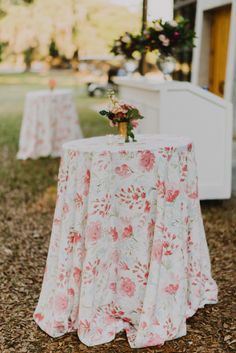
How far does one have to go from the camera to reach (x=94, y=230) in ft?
11.0

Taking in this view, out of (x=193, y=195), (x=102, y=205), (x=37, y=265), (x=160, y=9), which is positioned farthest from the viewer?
(x=160, y=9)

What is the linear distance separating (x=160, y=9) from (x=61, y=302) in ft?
16.6

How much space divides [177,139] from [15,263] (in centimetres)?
193

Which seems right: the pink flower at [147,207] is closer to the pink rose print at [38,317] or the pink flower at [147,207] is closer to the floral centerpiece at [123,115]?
the floral centerpiece at [123,115]

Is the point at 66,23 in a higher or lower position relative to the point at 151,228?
higher

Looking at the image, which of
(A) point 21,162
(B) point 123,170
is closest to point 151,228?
(B) point 123,170

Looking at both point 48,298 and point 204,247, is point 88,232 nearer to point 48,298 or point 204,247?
point 48,298

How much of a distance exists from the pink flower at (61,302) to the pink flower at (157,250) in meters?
0.58

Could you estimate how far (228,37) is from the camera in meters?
9.59

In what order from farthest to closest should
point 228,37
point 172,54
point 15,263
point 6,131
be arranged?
point 6,131 → point 228,37 → point 172,54 → point 15,263

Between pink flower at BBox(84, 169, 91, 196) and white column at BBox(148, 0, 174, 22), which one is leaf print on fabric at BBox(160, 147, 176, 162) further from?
white column at BBox(148, 0, 174, 22)

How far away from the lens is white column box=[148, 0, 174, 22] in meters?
6.83

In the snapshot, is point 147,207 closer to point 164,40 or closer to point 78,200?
point 78,200

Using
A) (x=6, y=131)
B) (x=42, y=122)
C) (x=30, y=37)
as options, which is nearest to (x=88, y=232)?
(x=42, y=122)
